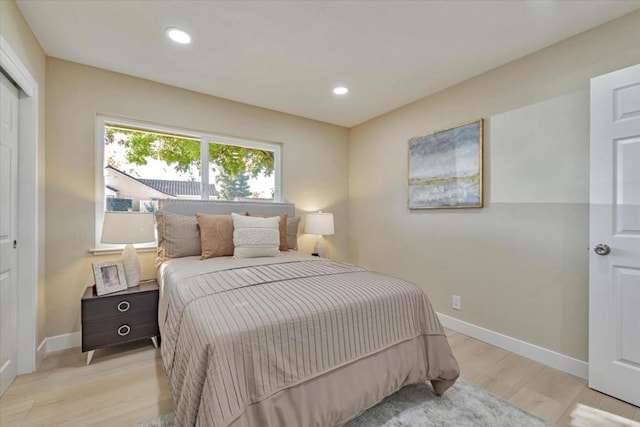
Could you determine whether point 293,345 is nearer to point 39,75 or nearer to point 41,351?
point 41,351

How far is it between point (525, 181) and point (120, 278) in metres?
3.43

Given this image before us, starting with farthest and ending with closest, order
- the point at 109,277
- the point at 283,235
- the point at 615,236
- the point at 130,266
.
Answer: the point at 283,235, the point at 130,266, the point at 109,277, the point at 615,236

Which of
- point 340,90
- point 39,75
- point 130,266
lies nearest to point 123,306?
point 130,266

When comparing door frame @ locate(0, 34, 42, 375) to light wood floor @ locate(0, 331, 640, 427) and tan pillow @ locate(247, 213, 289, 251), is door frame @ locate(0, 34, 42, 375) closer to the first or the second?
light wood floor @ locate(0, 331, 640, 427)

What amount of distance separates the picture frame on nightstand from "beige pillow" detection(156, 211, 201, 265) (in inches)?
11.8

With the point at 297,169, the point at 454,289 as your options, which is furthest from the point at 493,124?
the point at 297,169

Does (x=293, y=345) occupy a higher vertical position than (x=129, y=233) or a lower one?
lower

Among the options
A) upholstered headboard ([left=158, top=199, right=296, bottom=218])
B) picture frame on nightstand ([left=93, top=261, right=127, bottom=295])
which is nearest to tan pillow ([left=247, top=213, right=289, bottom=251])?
upholstered headboard ([left=158, top=199, right=296, bottom=218])

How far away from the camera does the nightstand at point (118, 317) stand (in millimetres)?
2117

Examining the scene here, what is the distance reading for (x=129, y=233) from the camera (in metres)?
2.26

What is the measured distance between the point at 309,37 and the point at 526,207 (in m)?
2.18

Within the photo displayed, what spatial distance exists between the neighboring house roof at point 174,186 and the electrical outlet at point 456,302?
2.80 m

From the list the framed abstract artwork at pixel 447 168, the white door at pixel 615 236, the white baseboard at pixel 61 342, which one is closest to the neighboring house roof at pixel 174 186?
the white baseboard at pixel 61 342

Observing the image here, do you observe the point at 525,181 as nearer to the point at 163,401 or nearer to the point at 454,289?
the point at 454,289
